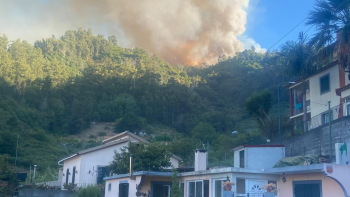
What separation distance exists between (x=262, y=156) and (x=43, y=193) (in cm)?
1443

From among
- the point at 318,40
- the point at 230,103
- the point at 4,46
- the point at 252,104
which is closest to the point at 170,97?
the point at 230,103

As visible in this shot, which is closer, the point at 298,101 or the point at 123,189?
the point at 123,189

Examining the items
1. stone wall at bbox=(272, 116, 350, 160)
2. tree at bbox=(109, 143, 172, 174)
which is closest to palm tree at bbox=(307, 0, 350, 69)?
stone wall at bbox=(272, 116, 350, 160)

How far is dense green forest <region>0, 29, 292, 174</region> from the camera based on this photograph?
66.6m

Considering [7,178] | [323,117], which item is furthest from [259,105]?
[7,178]

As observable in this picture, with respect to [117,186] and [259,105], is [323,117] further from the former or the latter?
[117,186]

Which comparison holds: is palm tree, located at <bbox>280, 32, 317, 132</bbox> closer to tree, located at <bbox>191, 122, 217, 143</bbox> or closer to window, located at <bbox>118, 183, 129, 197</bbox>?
window, located at <bbox>118, 183, 129, 197</bbox>

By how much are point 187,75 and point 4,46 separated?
5439cm

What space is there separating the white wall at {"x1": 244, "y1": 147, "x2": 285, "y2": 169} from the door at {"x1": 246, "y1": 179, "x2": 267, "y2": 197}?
4.07 meters

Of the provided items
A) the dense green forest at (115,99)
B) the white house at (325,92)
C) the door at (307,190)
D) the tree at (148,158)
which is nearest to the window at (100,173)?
the tree at (148,158)

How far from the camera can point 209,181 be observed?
1468 centimetres

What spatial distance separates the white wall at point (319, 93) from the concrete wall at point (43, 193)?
18852mm

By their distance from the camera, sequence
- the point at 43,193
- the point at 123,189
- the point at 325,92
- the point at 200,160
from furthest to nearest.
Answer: the point at 325,92 < the point at 43,193 < the point at 123,189 < the point at 200,160

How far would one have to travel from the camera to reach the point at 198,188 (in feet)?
50.9
